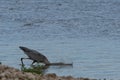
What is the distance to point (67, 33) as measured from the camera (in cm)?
2122

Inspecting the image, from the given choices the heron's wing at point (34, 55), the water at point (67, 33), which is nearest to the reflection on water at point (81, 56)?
the water at point (67, 33)

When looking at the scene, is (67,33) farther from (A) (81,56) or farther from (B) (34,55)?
(B) (34,55)

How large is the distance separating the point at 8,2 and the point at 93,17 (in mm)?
7224

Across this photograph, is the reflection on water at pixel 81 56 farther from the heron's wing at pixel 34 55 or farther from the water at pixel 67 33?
the heron's wing at pixel 34 55

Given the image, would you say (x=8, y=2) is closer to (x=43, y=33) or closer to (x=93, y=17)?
(x=93, y=17)

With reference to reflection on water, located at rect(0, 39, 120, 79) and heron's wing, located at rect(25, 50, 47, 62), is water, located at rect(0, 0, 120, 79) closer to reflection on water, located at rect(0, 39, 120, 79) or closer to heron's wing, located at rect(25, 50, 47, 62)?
reflection on water, located at rect(0, 39, 120, 79)

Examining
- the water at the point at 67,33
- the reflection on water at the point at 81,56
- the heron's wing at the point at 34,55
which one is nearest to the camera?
the reflection on water at the point at 81,56

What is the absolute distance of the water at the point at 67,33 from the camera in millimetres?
15430

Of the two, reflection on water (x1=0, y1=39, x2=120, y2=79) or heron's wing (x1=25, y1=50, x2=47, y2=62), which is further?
heron's wing (x1=25, y1=50, x2=47, y2=62)

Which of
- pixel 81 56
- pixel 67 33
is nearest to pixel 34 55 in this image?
pixel 81 56

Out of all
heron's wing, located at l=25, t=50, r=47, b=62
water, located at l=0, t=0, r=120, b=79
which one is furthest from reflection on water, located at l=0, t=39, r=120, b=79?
heron's wing, located at l=25, t=50, r=47, b=62

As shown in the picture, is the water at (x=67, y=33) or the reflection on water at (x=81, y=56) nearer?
the reflection on water at (x=81, y=56)

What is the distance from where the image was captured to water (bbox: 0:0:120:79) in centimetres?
1543

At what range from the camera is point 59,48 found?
17578mm
